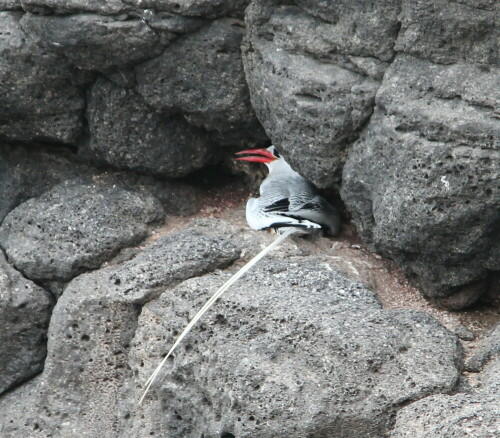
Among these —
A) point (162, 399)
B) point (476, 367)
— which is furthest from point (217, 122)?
point (476, 367)

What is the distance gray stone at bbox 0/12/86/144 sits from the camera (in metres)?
5.82

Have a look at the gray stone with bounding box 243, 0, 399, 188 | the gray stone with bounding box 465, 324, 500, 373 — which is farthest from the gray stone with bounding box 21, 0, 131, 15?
the gray stone with bounding box 465, 324, 500, 373

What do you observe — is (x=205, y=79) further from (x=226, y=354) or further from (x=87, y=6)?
(x=226, y=354)

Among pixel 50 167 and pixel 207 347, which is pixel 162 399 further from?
pixel 50 167

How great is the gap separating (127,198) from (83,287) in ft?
2.37

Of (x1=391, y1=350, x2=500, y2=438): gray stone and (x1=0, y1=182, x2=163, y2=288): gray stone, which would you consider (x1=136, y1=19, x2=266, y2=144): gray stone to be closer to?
(x1=0, y1=182, x2=163, y2=288): gray stone

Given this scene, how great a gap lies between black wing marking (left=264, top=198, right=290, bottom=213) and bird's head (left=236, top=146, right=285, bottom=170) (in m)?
0.32

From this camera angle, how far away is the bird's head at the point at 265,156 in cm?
623

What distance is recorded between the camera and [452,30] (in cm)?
468

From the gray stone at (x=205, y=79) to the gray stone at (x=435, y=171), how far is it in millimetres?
876

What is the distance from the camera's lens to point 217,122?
19.3 feet

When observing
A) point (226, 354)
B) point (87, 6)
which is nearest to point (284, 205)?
point (226, 354)

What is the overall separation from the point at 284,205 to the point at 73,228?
125cm

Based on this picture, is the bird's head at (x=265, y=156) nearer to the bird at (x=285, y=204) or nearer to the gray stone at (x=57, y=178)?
the bird at (x=285, y=204)
